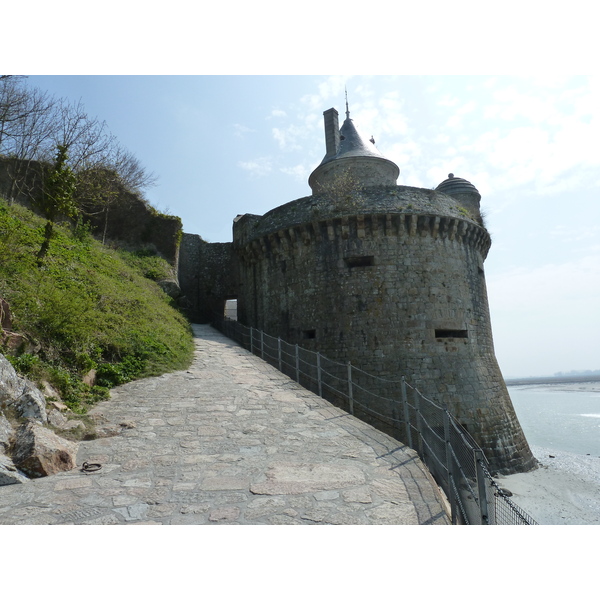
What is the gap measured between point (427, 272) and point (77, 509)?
11600 millimetres

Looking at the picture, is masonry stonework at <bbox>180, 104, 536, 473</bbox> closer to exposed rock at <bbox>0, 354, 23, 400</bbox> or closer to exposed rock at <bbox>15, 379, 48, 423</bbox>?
exposed rock at <bbox>15, 379, 48, 423</bbox>

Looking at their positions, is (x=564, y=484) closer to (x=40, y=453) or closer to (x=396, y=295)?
(x=396, y=295)

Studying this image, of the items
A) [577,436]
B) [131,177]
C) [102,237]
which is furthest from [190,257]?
[577,436]

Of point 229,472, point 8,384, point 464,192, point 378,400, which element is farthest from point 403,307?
point 8,384

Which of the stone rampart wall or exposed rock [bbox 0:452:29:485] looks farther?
the stone rampart wall

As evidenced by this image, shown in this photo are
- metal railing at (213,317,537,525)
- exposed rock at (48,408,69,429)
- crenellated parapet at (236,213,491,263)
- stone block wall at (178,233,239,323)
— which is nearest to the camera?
exposed rock at (48,408,69,429)

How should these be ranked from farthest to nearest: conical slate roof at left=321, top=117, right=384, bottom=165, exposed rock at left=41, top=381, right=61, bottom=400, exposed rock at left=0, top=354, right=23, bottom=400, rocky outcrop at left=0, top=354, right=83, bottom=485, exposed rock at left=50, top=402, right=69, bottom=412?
1. conical slate roof at left=321, top=117, right=384, bottom=165
2. exposed rock at left=41, top=381, right=61, bottom=400
3. exposed rock at left=50, top=402, right=69, bottom=412
4. exposed rock at left=0, top=354, right=23, bottom=400
5. rocky outcrop at left=0, top=354, right=83, bottom=485

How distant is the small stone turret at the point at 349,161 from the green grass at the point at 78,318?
362 inches

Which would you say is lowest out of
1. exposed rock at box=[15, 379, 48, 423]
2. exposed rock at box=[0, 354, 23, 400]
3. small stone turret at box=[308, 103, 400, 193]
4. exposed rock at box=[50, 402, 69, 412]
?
exposed rock at box=[50, 402, 69, 412]

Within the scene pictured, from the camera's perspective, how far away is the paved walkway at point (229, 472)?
10.5 ft

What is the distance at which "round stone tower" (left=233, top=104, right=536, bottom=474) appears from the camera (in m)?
12.1

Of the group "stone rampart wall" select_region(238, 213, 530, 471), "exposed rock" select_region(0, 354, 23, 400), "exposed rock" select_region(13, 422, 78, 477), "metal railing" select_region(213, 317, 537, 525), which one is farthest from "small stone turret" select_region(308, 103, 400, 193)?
"exposed rock" select_region(13, 422, 78, 477)

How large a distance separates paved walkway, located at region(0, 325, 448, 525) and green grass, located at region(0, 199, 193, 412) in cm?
77

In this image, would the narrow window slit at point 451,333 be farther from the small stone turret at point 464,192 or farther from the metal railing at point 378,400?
the small stone turret at point 464,192
